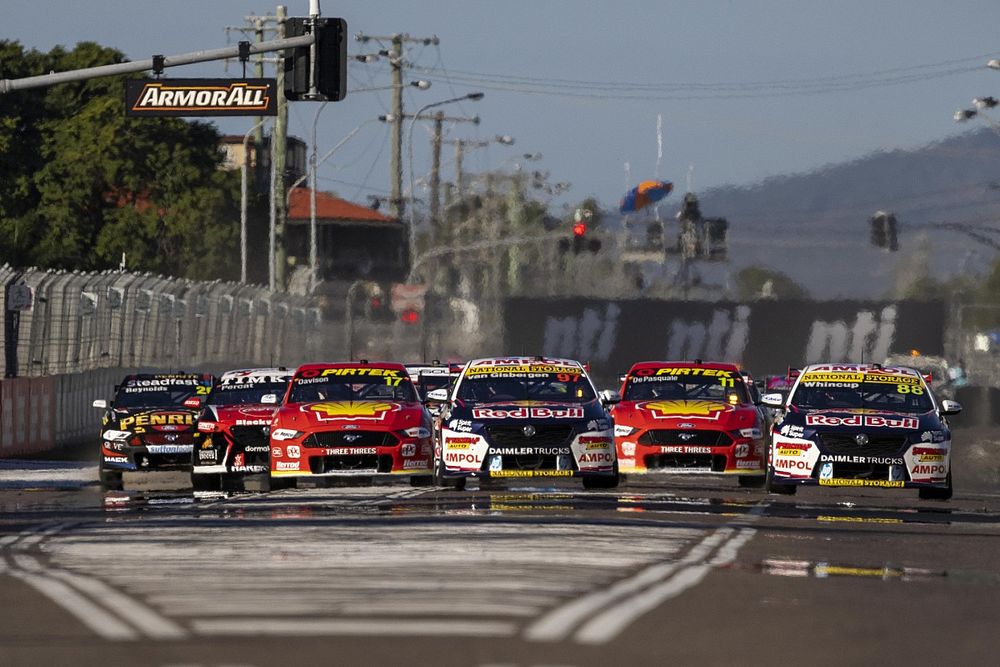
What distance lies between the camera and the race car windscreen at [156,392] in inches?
1151

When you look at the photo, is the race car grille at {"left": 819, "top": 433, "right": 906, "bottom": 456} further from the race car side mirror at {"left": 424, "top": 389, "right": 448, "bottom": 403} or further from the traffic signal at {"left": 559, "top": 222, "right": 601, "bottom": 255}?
the traffic signal at {"left": 559, "top": 222, "right": 601, "bottom": 255}

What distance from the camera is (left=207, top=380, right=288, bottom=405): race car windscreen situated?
84.4 ft

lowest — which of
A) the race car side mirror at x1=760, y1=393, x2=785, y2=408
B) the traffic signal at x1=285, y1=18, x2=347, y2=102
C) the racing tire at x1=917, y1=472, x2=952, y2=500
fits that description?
the racing tire at x1=917, y1=472, x2=952, y2=500

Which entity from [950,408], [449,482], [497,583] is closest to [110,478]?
[449,482]

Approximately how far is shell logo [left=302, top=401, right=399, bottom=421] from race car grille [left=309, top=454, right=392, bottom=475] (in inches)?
15.2

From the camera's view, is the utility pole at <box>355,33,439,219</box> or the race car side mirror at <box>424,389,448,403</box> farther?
the utility pole at <box>355,33,439,219</box>

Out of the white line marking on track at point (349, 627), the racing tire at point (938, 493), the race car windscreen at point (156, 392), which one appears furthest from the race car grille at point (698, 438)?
the white line marking on track at point (349, 627)

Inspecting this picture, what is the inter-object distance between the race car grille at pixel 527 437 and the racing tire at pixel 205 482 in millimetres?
Result: 3594

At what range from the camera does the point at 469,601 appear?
1111cm

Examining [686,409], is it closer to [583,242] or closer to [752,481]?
[752,481]

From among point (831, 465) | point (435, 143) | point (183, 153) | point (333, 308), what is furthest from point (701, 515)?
point (435, 143)

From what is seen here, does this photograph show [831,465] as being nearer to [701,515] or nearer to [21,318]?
[701,515]

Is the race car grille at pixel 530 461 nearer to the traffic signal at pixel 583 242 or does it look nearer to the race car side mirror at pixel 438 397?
the race car side mirror at pixel 438 397

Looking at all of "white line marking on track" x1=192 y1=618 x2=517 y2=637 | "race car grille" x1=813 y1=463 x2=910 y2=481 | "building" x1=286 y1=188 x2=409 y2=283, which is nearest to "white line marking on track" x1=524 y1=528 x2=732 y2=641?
"white line marking on track" x1=192 y1=618 x2=517 y2=637
